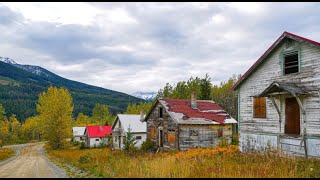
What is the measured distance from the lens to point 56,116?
5394 cm

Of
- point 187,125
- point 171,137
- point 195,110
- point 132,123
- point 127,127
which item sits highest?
point 195,110

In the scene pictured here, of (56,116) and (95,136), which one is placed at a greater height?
(56,116)

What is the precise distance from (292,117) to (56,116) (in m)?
45.3

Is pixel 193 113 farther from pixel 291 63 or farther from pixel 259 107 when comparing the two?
pixel 291 63

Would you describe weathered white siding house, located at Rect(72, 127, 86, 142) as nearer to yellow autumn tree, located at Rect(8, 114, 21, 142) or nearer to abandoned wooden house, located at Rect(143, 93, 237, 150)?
yellow autumn tree, located at Rect(8, 114, 21, 142)

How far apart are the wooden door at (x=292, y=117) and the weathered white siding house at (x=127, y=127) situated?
3072 centimetres

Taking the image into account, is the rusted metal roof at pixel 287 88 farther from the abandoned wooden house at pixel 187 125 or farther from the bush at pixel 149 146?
the bush at pixel 149 146

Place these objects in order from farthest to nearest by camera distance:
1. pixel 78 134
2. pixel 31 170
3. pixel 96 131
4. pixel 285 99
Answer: pixel 78 134 → pixel 96 131 → pixel 31 170 → pixel 285 99

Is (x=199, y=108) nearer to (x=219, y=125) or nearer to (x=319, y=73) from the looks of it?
(x=219, y=125)

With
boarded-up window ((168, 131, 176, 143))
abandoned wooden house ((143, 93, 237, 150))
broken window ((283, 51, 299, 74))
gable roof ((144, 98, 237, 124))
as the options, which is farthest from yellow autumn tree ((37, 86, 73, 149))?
broken window ((283, 51, 299, 74))

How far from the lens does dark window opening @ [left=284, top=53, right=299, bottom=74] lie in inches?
659

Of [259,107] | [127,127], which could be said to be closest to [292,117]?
[259,107]

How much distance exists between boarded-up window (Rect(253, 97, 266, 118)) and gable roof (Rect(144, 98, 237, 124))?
1126 centimetres

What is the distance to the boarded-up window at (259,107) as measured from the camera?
18.8 meters
